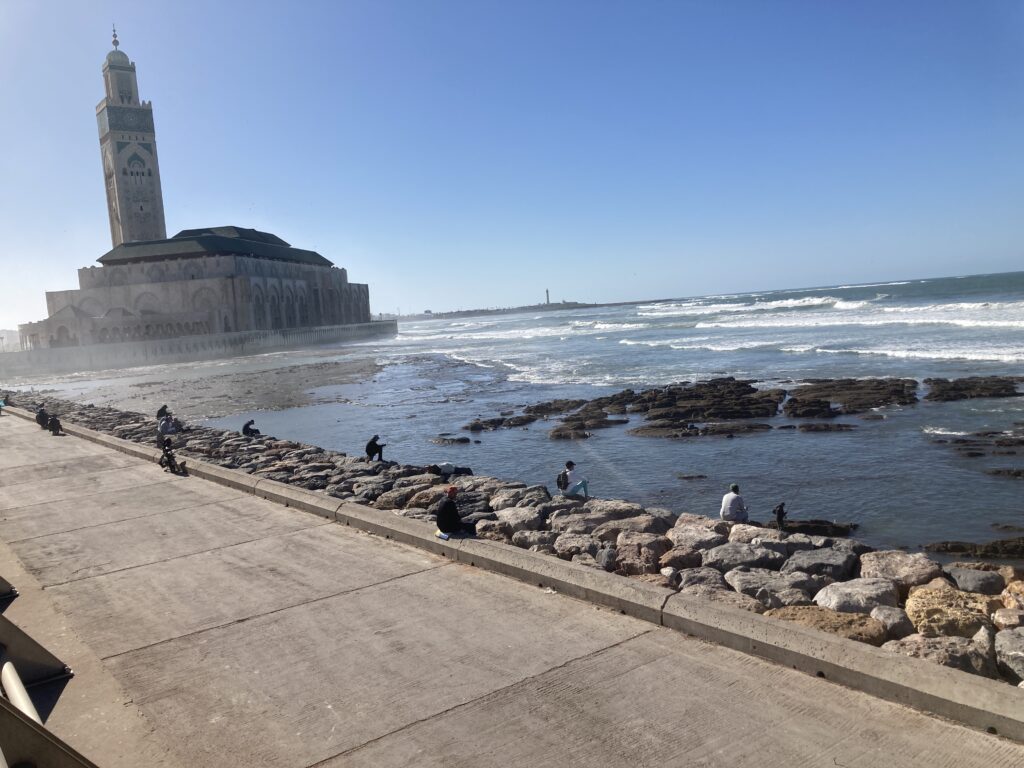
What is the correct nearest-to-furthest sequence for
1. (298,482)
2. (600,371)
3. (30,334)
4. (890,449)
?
1. (298,482)
2. (890,449)
3. (600,371)
4. (30,334)

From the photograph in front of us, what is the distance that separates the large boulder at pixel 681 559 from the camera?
260 inches

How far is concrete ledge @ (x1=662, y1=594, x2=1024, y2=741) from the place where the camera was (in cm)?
354

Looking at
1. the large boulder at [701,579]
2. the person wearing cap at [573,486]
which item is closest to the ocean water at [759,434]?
the person wearing cap at [573,486]

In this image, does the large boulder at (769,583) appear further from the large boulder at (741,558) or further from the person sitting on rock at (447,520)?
the person sitting on rock at (447,520)

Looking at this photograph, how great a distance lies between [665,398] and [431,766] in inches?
774

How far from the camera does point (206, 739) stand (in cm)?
384

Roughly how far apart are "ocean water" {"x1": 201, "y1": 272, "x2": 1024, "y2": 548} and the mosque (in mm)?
40470

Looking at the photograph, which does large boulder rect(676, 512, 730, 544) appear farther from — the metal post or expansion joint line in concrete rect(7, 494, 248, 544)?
the metal post

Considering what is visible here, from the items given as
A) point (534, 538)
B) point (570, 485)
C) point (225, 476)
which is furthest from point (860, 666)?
point (225, 476)

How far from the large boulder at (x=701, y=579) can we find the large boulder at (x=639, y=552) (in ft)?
1.48

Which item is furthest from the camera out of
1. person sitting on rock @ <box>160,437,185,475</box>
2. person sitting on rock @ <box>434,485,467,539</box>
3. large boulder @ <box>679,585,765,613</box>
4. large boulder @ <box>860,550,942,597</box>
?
person sitting on rock @ <box>160,437,185,475</box>

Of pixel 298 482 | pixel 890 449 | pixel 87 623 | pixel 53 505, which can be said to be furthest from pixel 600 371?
pixel 87 623

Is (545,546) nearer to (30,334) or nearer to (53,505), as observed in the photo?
(53,505)

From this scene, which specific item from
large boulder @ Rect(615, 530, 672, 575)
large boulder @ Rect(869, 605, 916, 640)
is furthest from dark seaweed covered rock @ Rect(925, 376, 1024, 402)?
large boulder @ Rect(869, 605, 916, 640)
